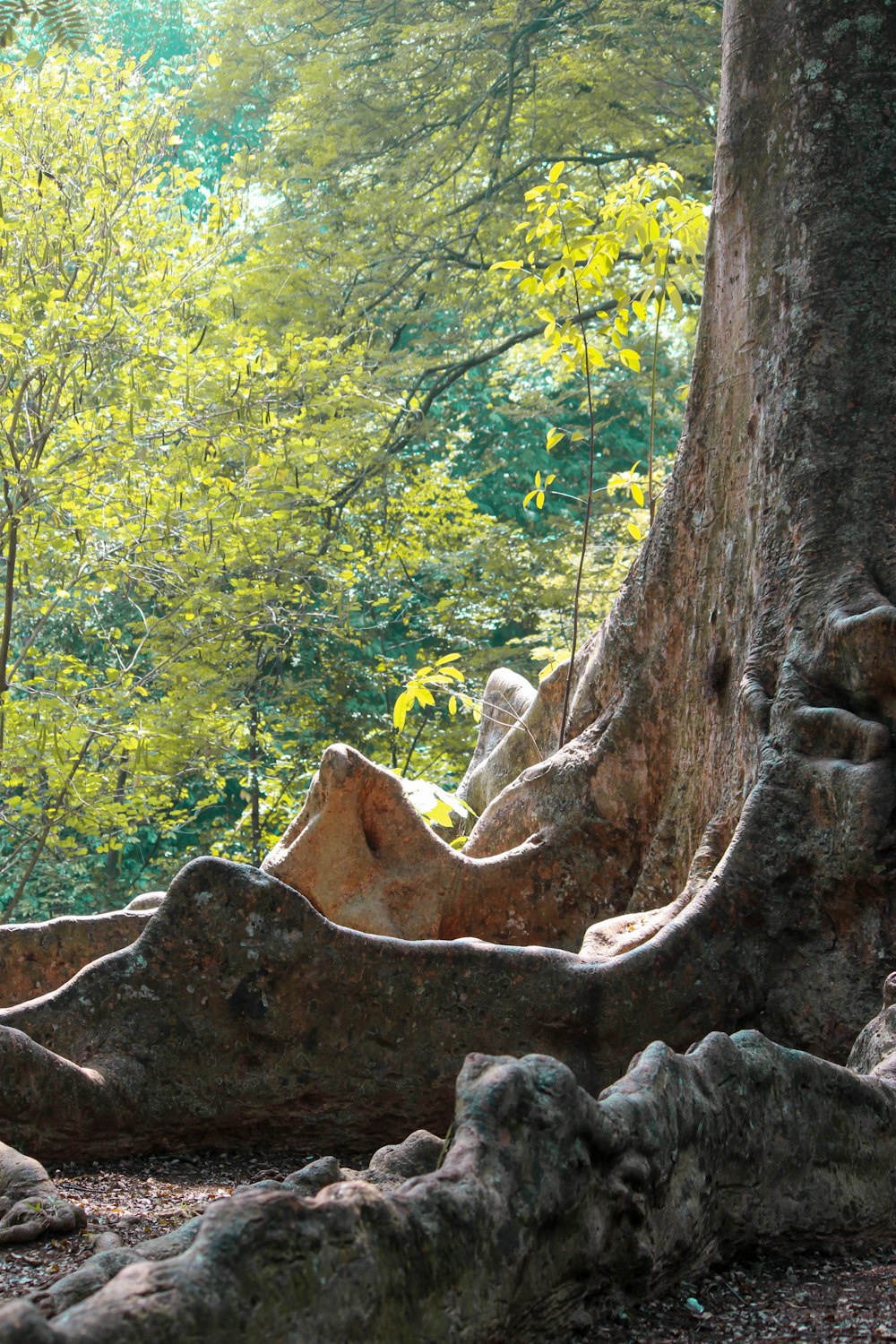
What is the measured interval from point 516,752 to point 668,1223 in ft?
18.8

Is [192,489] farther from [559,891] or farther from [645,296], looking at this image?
[559,891]

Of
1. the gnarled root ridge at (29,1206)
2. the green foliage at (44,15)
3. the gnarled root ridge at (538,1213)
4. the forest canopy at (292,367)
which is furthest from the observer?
the forest canopy at (292,367)

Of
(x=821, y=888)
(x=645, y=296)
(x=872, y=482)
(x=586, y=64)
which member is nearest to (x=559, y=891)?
(x=821, y=888)

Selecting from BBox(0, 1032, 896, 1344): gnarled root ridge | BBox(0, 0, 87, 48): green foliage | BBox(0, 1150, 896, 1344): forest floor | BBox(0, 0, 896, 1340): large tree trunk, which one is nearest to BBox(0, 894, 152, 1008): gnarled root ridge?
BBox(0, 0, 896, 1340): large tree trunk

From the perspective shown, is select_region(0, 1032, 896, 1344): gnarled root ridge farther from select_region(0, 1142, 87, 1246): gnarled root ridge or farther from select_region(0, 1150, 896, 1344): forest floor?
select_region(0, 1142, 87, 1246): gnarled root ridge

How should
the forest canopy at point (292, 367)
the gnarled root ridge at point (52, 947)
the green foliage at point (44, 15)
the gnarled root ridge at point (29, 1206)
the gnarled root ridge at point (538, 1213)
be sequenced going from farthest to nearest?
the forest canopy at point (292, 367) → the gnarled root ridge at point (52, 947) → the green foliage at point (44, 15) → the gnarled root ridge at point (29, 1206) → the gnarled root ridge at point (538, 1213)

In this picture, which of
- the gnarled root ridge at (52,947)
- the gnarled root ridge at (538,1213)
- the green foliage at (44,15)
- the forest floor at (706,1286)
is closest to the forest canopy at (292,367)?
the gnarled root ridge at (52,947)

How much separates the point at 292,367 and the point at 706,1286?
11.4 metres

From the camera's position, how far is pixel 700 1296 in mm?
2598

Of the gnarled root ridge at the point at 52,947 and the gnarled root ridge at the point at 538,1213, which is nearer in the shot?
the gnarled root ridge at the point at 538,1213

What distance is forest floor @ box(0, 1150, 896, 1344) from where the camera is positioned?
241 centimetres

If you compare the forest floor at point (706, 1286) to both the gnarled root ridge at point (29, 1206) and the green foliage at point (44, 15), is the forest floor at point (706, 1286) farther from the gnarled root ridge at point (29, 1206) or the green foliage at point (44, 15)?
the green foliage at point (44, 15)

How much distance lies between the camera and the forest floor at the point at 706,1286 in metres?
2.41

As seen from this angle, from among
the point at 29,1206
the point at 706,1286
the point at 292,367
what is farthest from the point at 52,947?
the point at 292,367
